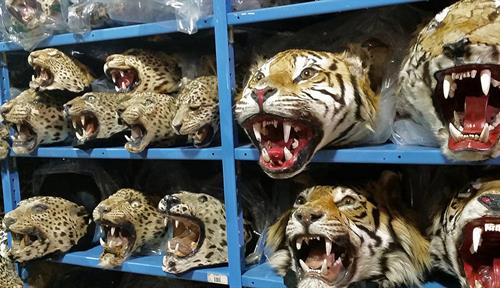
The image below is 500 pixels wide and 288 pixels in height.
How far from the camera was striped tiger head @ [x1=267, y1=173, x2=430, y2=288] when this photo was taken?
5.24 feet

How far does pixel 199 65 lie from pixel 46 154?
27.2 inches

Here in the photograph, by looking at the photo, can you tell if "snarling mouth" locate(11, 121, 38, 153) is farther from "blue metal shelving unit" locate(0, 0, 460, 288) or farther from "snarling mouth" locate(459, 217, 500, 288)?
"snarling mouth" locate(459, 217, 500, 288)

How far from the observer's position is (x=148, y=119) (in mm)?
2059

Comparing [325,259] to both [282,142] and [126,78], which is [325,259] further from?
[126,78]

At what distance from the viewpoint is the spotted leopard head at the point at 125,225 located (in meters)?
2.13

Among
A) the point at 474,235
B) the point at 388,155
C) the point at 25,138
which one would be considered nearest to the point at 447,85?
the point at 388,155

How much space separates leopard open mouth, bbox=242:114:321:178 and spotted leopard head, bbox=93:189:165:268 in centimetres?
65

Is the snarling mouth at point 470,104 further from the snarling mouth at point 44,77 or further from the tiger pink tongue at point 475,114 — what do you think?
the snarling mouth at point 44,77

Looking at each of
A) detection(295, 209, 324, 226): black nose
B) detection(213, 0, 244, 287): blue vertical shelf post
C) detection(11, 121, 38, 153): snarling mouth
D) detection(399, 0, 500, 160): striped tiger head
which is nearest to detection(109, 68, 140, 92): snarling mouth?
detection(11, 121, 38, 153): snarling mouth

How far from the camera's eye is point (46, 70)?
2.34m

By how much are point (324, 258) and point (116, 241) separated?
862mm

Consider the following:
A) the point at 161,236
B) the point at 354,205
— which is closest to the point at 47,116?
the point at 161,236

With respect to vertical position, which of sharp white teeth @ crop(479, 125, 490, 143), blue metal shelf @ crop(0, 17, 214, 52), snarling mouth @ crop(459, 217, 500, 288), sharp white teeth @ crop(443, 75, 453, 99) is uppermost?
blue metal shelf @ crop(0, 17, 214, 52)

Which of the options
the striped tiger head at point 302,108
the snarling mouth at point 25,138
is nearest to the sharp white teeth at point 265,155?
the striped tiger head at point 302,108
